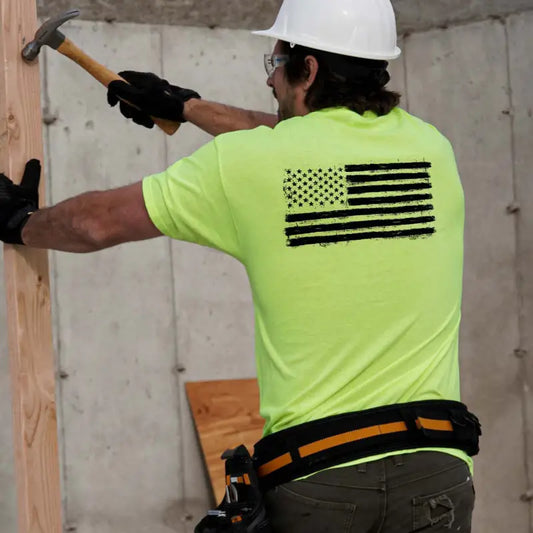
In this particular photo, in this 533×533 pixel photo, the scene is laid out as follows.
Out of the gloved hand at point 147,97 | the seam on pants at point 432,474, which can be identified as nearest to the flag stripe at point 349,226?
the seam on pants at point 432,474

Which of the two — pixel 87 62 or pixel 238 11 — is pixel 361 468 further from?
pixel 238 11

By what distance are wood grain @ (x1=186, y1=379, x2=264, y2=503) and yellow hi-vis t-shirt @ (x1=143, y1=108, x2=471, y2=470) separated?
2.39 metres

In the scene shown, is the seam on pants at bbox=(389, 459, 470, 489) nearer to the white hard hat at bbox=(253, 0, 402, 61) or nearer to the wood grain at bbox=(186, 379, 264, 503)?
the white hard hat at bbox=(253, 0, 402, 61)

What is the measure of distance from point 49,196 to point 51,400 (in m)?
1.90

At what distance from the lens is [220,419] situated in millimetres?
4352

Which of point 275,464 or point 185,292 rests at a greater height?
point 185,292

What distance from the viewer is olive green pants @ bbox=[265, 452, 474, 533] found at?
1.86m

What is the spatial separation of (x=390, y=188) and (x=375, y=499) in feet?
1.82

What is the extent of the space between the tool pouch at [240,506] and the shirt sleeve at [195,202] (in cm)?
38

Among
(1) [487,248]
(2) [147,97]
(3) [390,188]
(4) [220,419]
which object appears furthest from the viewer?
(1) [487,248]

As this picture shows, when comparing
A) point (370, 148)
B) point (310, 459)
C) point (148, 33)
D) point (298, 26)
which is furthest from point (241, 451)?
point (148, 33)

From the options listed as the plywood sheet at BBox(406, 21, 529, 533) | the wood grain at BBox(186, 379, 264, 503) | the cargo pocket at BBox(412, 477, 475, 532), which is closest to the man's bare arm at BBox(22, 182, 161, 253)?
the cargo pocket at BBox(412, 477, 475, 532)

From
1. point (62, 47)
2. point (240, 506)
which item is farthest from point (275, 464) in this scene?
point (62, 47)

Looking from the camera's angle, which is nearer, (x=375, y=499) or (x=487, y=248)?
(x=375, y=499)
